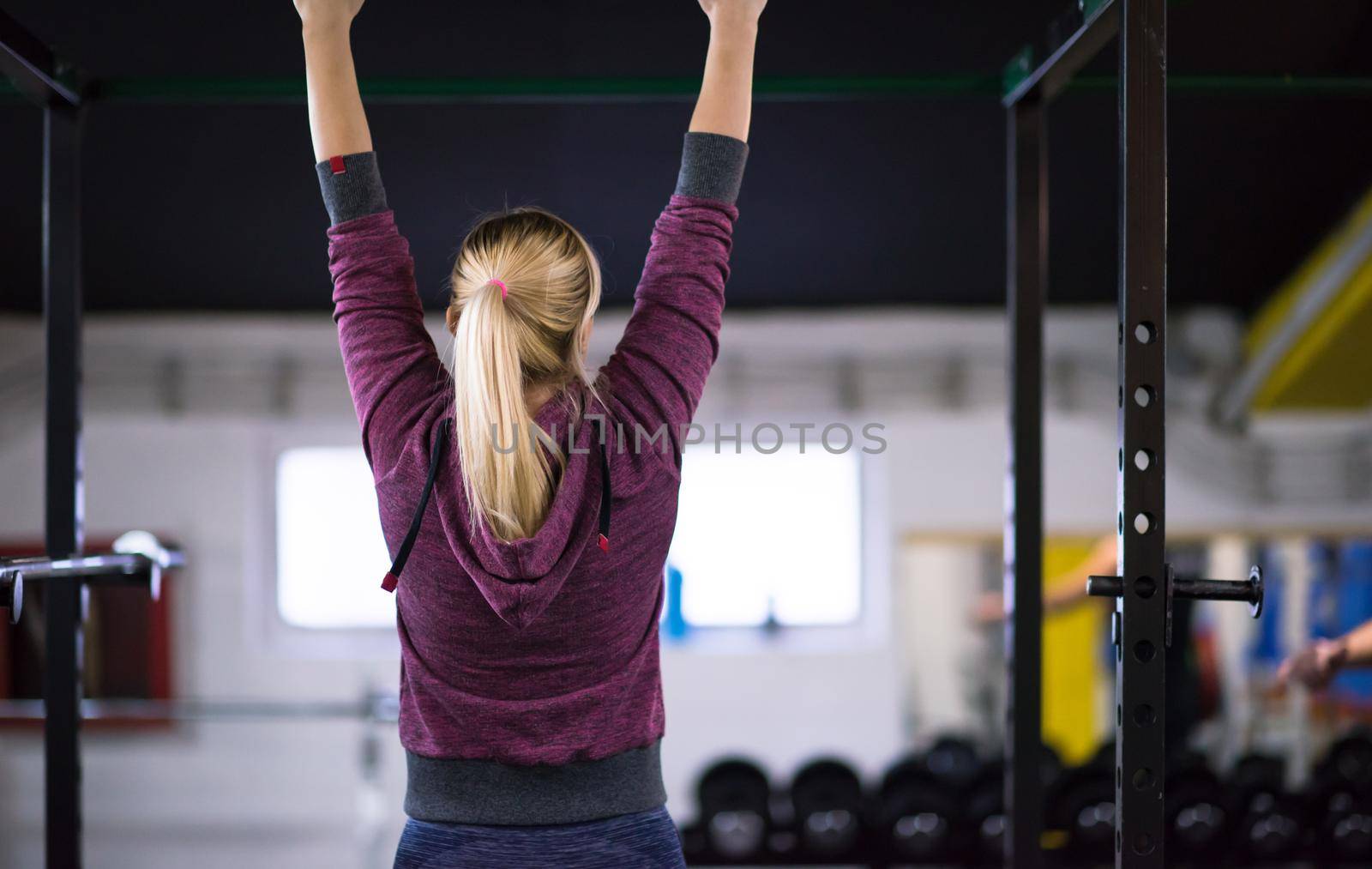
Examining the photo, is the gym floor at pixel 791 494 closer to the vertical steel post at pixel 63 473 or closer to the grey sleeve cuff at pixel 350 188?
the vertical steel post at pixel 63 473

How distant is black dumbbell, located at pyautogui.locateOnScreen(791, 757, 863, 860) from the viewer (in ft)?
11.6

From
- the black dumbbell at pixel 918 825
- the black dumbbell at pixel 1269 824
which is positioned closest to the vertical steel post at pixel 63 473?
the black dumbbell at pixel 918 825

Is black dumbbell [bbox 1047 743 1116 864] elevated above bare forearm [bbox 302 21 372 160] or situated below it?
below

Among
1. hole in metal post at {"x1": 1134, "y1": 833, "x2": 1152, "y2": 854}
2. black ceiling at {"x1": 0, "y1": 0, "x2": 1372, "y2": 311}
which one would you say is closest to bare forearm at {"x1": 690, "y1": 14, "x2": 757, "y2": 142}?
hole in metal post at {"x1": 1134, "y1": 833, "x2": 1152, "y2": 854}

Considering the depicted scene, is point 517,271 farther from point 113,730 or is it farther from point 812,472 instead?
point 113,730

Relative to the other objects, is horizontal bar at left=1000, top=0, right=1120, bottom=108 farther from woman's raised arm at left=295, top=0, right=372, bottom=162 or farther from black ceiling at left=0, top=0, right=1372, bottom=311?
black ceiling at left=0, top=0, right=1372, bottom=311

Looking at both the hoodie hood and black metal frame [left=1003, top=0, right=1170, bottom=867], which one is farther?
black metal frame [left=1003, top=0, right=1170, bottom=867]

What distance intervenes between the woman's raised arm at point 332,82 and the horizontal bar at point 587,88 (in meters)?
0.47

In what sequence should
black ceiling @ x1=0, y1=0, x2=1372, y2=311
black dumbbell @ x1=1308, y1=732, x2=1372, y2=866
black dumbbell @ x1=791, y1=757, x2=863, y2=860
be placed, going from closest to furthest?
black ceiling @ x1=0, y1=0, x2=1372, y2=311 < black dumbbell @ x1=1308, y1=732, x2=1372, y2=866 < black dumbbell @ x1=791, y1=757, x2=863, y2=860

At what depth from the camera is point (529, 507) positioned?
923 millimetres

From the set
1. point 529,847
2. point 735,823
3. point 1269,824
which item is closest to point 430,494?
point 529,847

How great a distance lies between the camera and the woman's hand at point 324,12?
108cm

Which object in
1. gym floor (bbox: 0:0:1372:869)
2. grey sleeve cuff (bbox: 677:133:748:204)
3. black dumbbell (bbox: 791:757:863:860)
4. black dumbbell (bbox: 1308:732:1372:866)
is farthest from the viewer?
gym floor (bbox: 0:0:1372:869)

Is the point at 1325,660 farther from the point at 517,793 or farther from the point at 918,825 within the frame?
the point at 918,825
